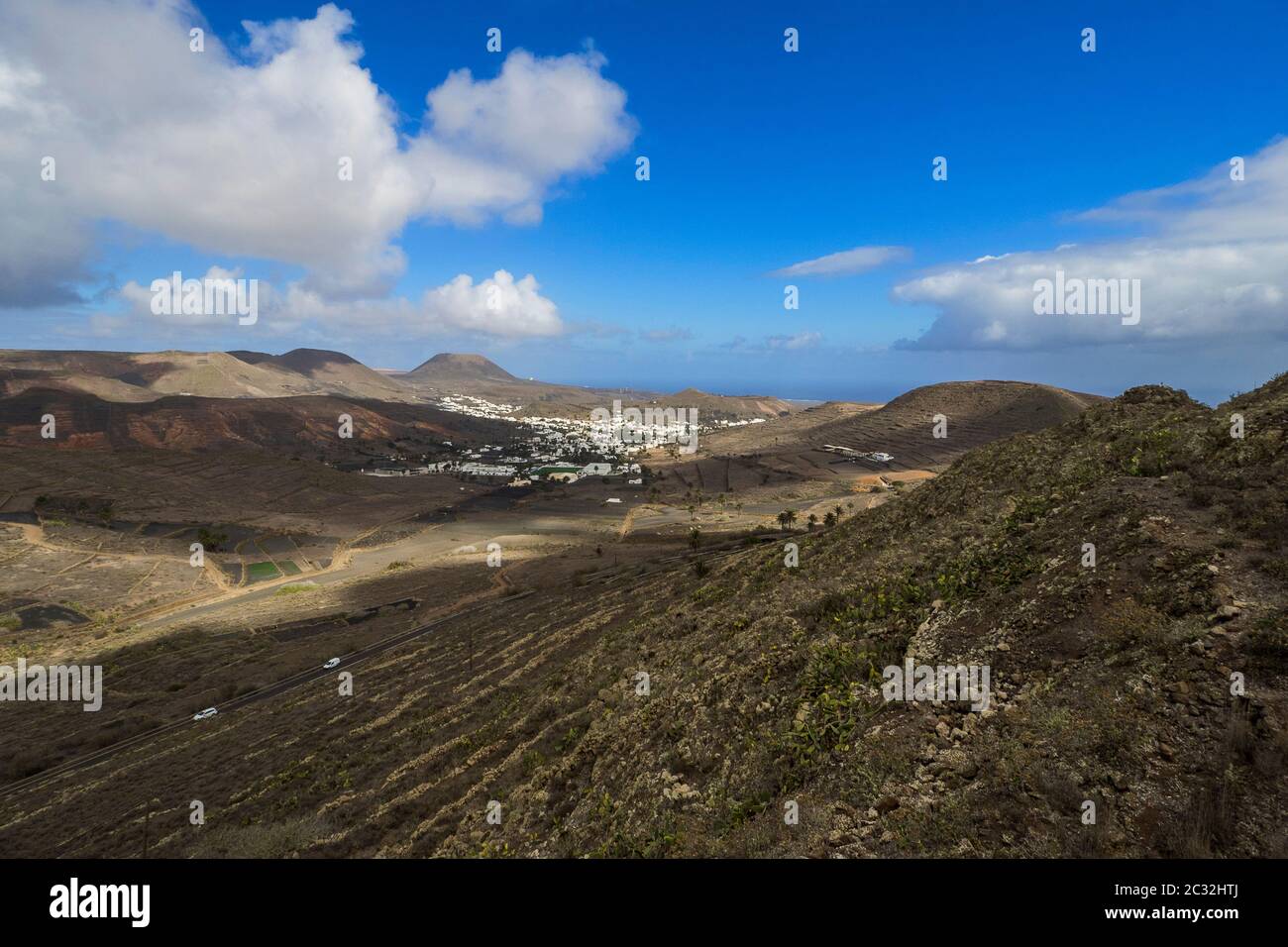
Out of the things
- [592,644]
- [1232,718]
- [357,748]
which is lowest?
[357,748]

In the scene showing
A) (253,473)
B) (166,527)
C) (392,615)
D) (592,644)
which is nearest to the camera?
(592,644)

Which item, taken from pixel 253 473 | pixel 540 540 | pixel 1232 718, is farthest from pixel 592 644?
pixel 253 473

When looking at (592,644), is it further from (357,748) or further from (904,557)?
(904,557)
